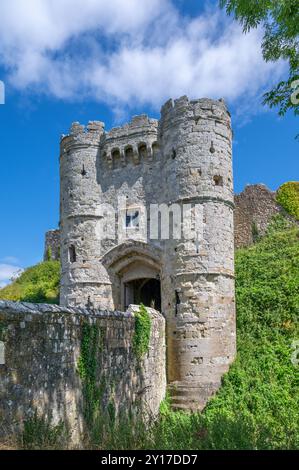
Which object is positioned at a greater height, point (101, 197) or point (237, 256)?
point (101, 197)

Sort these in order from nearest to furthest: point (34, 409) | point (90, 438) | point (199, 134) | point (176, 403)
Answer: point (90, 438) → point (34, 409) → point (176, 403) → point (199, 134)

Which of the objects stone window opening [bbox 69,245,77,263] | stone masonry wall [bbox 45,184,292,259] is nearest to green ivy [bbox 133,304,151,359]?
stone window opening [bbox 69,245,77,263]

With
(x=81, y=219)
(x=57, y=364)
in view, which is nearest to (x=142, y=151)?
(x=81, y=219)

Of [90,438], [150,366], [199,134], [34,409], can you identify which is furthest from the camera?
[199,134]

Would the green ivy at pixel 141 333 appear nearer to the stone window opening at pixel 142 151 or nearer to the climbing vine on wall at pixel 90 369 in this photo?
the climbing vine on wall at pixel 90 369

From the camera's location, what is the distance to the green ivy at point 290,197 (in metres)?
25.8

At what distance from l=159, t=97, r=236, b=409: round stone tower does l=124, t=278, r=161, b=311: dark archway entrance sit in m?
2.71

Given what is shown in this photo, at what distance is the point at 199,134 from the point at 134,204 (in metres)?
3.64

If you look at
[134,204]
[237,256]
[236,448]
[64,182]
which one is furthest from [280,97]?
[237,256]

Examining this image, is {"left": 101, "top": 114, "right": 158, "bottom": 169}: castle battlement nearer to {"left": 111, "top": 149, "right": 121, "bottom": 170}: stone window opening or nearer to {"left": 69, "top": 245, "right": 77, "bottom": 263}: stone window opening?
{"left": 111, "top": 149, "right": 121, "bottom": 170}: stone window opening

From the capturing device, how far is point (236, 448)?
5.62m

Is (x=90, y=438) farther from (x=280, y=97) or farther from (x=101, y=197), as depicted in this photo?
(x=101, y=197)

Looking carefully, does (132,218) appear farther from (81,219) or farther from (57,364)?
(57,364)

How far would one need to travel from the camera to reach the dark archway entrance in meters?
18.3
